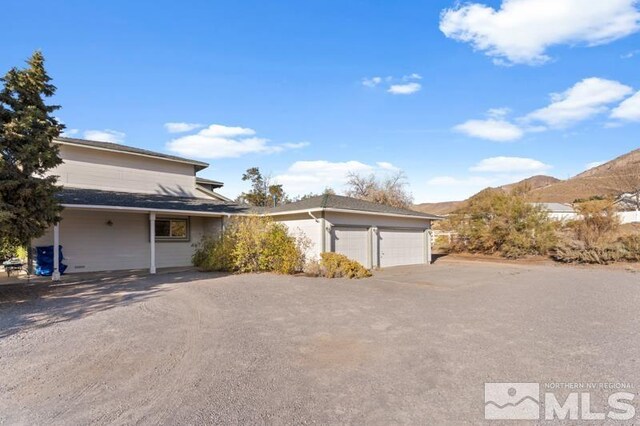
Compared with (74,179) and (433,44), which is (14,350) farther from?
(433,44)

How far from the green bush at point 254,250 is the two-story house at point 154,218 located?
1.29 m

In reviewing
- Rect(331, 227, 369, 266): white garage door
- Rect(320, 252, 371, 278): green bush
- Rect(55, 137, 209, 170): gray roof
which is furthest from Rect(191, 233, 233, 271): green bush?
Rect(55, 137, 209, 170): gray roof

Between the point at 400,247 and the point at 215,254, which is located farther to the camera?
the point at 400,247

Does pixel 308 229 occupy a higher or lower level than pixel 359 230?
higher

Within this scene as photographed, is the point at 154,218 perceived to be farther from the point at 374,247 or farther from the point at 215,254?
the point at 374,247

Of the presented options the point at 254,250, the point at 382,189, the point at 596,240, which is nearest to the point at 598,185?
the point at 382,189

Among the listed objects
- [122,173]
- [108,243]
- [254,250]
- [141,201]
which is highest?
[122,173]

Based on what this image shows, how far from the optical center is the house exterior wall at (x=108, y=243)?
12.9 m

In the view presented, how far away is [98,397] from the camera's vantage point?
337 centimetres
